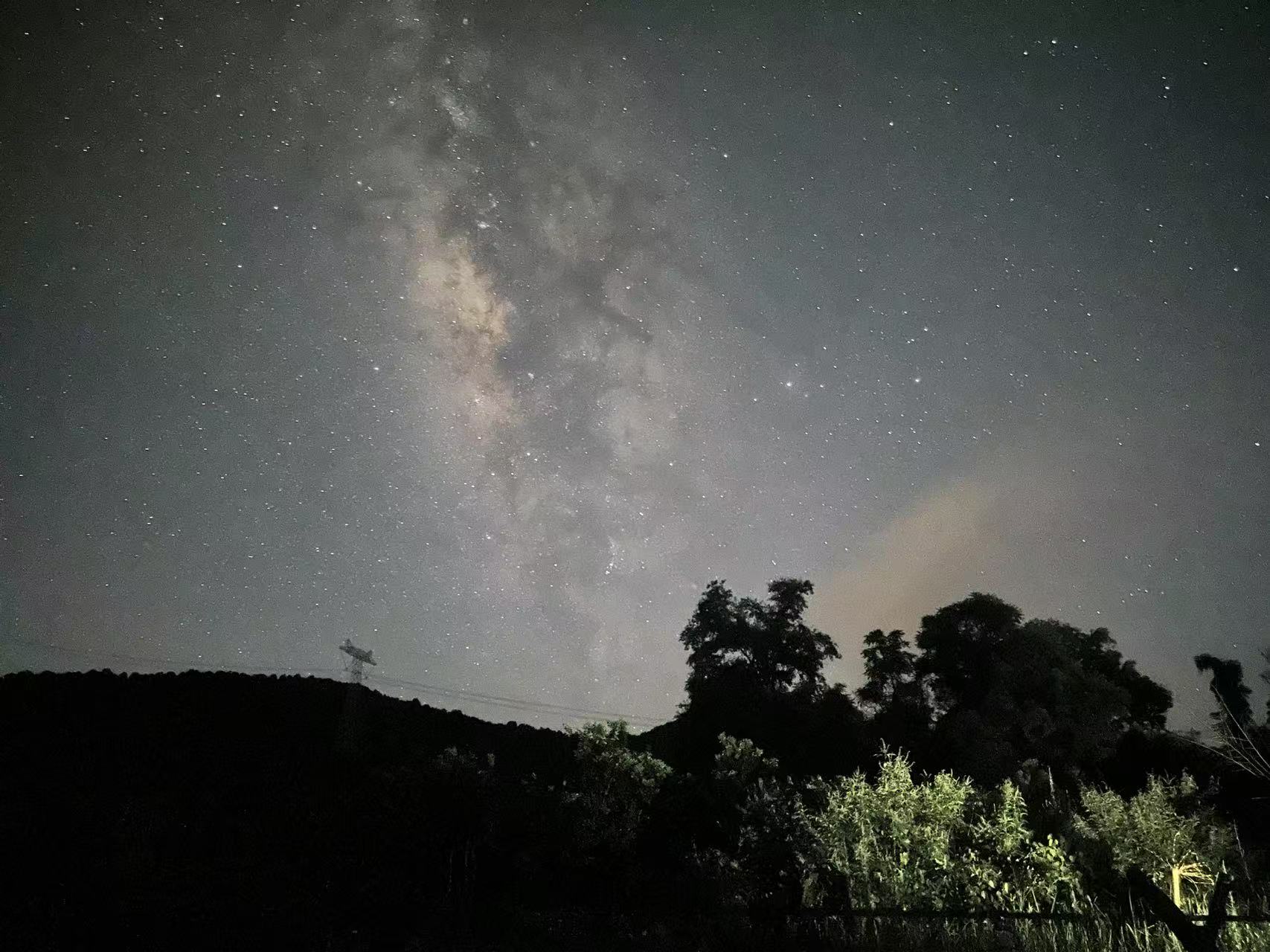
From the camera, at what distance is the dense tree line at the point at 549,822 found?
12984 millimetres

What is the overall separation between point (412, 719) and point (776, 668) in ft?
66.1

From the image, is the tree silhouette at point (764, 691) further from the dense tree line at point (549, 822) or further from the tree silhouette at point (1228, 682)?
the tree silhouette at point (1228, 682)

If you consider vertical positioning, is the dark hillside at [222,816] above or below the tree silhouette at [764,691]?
below

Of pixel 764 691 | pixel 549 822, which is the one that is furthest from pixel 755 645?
pixel 549 822

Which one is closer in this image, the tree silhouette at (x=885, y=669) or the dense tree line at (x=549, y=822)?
the dense tree line at (x=549, y=822)

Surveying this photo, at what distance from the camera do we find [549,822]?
1958 centimetres

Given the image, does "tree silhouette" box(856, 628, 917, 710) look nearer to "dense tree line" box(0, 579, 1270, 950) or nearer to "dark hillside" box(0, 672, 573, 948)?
"dense tree line" box(0, 579, 1270, 950)

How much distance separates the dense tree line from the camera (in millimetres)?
12984

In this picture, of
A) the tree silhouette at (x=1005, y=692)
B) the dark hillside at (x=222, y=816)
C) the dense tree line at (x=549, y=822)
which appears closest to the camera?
the dense tree line at (x=549, y=822)

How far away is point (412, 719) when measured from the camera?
3281 cm

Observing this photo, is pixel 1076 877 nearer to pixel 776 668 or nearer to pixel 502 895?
pixel 502 895

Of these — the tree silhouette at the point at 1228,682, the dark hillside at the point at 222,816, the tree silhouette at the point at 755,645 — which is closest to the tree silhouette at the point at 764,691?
the tree silhouette at the point at 755,645

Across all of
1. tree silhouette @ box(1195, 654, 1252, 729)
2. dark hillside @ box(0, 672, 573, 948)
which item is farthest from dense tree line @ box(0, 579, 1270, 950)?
tree silhouette @ box(1195, 654, 1252, 729)

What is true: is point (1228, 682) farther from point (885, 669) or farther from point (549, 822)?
point (549, 822)
